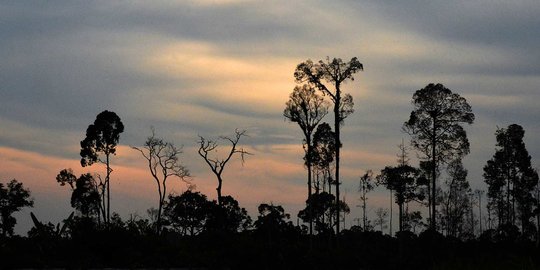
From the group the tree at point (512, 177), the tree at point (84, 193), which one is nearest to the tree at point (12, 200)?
the tree at point (84, 193)

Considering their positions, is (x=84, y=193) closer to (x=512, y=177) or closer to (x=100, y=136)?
(x=100, y=136)

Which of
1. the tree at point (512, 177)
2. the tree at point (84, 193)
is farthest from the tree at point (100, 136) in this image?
the tree at point (512, 177)

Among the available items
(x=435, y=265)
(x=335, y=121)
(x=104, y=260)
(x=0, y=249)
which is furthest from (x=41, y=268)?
(x=335, y=121)

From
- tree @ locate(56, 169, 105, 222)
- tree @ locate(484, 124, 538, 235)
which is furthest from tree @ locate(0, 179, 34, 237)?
tree @ locate(484, 124, 538, 235)

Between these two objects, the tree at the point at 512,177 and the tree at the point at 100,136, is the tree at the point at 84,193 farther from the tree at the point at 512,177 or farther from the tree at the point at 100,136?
the tree at the point at 512,177

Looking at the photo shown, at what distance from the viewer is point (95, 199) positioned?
68.2 metres

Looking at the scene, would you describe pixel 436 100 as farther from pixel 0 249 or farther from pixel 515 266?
pixel 515 266

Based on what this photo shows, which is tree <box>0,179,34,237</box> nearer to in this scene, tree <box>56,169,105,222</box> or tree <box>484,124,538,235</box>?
tree <box>56,169,105,222</box>

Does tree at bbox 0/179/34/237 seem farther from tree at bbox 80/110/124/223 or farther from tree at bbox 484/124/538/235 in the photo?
tree at bbox 484/124/538/235

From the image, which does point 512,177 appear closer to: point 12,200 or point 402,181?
point 402,181

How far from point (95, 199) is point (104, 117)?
8.33m

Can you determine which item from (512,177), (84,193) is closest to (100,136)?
(84,193)

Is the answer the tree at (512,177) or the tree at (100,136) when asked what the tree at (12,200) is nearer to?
the tree at (100,136)

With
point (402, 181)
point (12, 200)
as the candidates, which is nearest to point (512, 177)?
point (402, 181)
